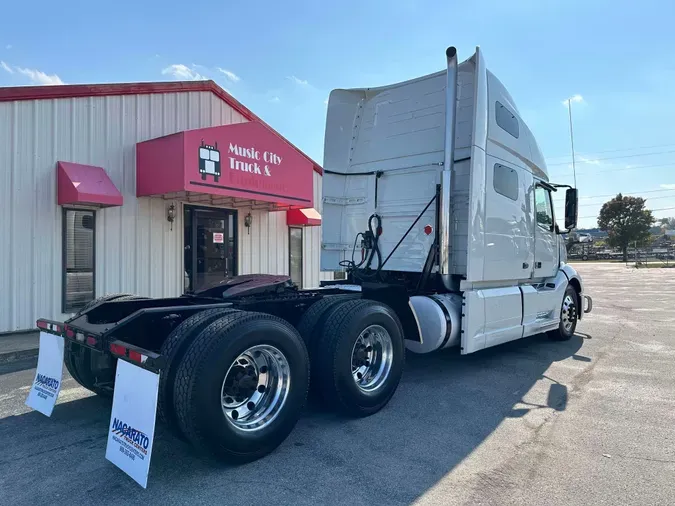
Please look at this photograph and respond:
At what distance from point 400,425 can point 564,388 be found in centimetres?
229

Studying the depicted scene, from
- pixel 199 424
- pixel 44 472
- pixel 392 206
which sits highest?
pixel 392 206

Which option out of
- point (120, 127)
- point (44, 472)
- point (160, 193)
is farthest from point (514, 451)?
point (120, 127)

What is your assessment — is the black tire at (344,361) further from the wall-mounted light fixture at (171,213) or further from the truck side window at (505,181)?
the wall-mounted light fixture at (171,213)

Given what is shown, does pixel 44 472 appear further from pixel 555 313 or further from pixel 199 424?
pixel 555 313

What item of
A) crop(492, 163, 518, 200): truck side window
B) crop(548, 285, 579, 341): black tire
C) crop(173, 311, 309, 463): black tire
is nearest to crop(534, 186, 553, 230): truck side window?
crop(492, 163, 518, 200): truck side window

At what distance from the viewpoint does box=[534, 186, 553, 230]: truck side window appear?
714 cm

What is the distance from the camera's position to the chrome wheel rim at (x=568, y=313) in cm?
783

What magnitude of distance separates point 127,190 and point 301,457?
7458mm

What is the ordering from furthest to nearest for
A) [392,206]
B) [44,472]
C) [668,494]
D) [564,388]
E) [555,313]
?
1. [555,313]
2. [392,206]
3. [564,388]
4. [44,472]
5. [668,494]

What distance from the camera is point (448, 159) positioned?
18.7 feet

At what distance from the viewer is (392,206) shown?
6.59m

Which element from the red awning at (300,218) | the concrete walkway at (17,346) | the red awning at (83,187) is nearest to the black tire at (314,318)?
the concrete walkway at (17,346)

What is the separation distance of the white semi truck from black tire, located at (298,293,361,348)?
14 mm

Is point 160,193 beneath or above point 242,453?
above
